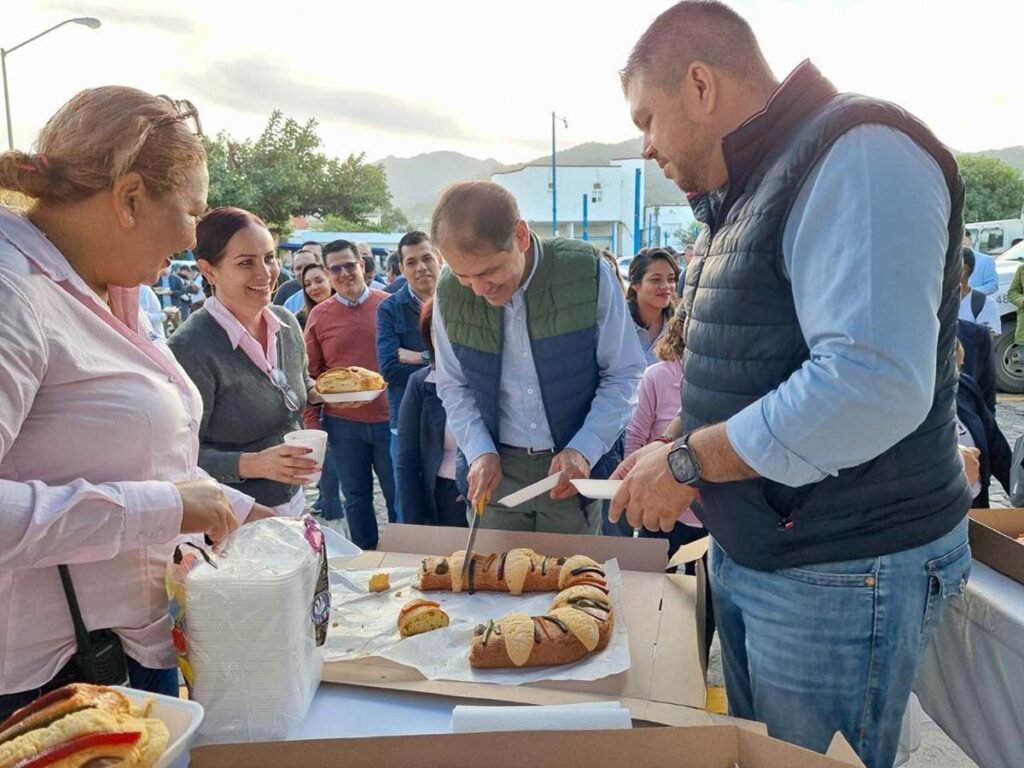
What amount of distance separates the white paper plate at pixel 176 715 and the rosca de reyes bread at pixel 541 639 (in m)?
0.57

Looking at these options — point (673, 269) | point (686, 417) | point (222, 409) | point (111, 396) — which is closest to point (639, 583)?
point (686, 417)

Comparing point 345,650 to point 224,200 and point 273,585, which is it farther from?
point 224,200

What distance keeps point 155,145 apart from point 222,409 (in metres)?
1.19

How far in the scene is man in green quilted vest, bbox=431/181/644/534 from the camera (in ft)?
7.57

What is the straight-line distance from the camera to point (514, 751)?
0.97 meters

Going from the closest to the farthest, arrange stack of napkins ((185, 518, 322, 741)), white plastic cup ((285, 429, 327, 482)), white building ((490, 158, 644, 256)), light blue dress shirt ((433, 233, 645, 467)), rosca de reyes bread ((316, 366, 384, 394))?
stack of napkins ((185, 518, 322, 741)), white plastic cup ((285, 429, 327, 482)), light blue dress shirt ((433, 233, 645, 467)), rosca de reyes bread ((316, 366, 384, 394)), white building ((490, 158, 644, 256))

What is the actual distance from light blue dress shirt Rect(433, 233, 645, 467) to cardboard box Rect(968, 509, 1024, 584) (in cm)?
105

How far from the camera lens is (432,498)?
3.15 metres

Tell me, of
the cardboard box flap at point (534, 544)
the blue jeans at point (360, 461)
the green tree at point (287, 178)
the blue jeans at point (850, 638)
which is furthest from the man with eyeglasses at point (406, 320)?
the green tree at point (287, 178)

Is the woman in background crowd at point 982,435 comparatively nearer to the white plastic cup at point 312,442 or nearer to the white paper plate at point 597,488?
the white paper plate at point 597,488

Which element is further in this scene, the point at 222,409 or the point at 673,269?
the point at 673,269

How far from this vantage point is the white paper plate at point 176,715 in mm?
953

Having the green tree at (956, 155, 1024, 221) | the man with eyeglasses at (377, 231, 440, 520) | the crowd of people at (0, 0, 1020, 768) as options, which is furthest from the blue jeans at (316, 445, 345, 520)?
the green tree at (956, 155, 1024, 221)

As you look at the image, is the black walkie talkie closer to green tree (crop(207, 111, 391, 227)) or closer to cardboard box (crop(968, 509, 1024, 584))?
cardboard box (crop(968, 509, 1024, 584))
